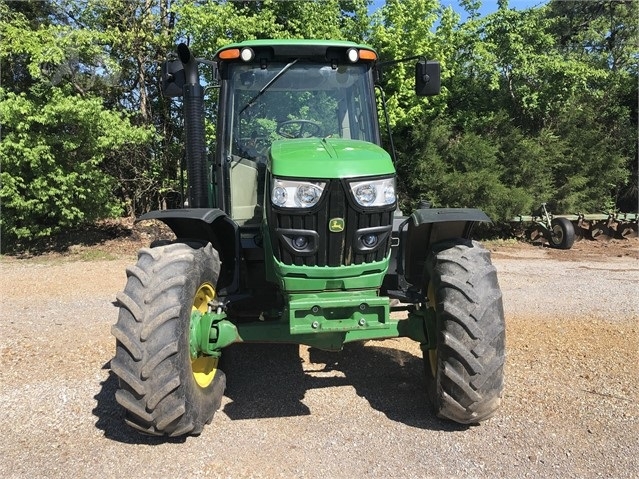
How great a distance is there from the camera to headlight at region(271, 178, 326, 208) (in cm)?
321

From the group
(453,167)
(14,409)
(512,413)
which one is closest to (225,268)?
(14,409)

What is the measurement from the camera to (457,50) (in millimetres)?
13695

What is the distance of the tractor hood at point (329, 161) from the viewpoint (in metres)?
3.21

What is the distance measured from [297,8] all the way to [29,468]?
1180 centimetres

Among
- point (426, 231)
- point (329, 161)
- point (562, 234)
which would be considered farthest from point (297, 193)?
point (562, 234)

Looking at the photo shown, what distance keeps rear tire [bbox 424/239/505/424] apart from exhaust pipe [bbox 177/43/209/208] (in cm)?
230

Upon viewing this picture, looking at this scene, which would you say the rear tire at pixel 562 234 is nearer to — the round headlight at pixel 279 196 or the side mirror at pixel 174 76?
the side mirror at pixel 174 76

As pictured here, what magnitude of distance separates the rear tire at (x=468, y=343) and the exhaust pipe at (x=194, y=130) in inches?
90.5

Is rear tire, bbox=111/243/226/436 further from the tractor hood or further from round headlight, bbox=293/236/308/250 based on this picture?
the tractor hood

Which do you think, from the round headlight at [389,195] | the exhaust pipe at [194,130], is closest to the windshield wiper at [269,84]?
the exhaust pipe at [194,130]

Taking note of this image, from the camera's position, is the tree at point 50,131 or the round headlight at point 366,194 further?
the tree at point 50,131

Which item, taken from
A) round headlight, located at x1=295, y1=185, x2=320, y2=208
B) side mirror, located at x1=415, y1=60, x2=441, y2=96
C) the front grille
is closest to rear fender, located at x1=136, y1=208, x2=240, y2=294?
the front grille

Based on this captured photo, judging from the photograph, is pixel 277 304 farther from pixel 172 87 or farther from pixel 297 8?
pixel 297 8

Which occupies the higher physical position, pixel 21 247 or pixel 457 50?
pixel 457 50
